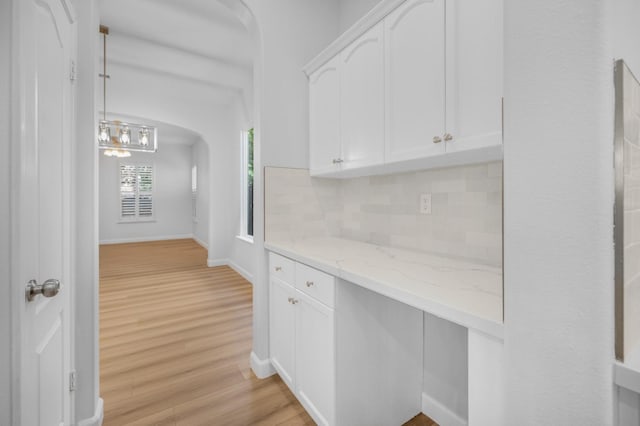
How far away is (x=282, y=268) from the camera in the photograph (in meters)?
1.74

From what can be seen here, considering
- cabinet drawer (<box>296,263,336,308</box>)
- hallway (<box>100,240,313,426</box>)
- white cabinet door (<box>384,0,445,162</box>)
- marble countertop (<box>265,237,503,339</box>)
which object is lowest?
hallway (<box>100,240,313,426</box>)

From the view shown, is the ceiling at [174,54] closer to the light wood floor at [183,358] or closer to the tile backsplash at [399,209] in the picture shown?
the tile backsplash at [399,209]

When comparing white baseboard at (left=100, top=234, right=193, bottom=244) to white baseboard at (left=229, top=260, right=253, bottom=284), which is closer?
white baseboard at (left=229, top=260, right=253, bottom=284)

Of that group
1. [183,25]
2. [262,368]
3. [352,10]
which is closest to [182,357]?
[262,368]

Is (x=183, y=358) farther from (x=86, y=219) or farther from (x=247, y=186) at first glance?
(x=247, y=186)

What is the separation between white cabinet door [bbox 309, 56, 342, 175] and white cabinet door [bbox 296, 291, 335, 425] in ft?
2.94

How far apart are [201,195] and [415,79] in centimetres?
689

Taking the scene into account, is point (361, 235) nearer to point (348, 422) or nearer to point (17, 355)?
point (348, 422)

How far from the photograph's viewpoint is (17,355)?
2.45 feet

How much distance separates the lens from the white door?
76cm

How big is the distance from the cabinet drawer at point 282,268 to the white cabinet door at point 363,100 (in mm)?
680

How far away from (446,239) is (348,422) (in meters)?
0.98

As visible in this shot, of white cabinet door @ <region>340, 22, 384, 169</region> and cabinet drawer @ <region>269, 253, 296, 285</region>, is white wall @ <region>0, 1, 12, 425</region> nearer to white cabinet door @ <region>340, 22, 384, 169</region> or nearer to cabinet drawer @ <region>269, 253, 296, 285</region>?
cabinet drawer @ <region>269, 253, 296, 285</region>

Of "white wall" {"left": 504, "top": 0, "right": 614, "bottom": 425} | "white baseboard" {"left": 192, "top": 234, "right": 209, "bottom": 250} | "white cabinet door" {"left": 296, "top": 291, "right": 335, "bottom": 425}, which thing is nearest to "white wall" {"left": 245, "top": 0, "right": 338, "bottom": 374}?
"white cabinet door" {"left": 296, "top": 291, "right": 335, "bottom": 425}
